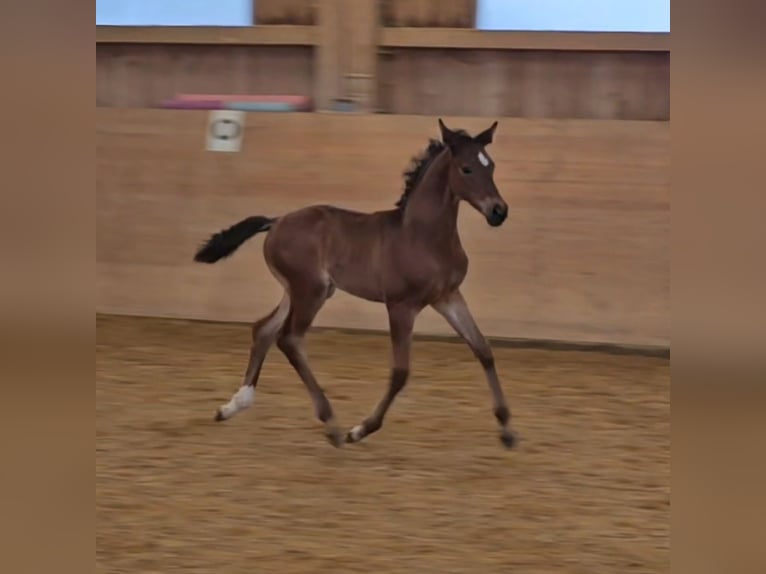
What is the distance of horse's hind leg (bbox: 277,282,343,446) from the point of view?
157cm

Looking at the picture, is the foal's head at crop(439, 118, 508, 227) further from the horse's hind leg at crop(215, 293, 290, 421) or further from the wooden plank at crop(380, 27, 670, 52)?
the wooden plank at crop(380, 27, 670, 52)

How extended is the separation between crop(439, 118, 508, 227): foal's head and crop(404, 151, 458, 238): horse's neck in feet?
0.04

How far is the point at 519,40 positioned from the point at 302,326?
151 cm

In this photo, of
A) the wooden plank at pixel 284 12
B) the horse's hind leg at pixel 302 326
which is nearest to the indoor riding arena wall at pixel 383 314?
the wooden plank at pixel 284 12

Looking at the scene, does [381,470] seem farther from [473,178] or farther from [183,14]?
[183,14]

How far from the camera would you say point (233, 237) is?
165 centimetres

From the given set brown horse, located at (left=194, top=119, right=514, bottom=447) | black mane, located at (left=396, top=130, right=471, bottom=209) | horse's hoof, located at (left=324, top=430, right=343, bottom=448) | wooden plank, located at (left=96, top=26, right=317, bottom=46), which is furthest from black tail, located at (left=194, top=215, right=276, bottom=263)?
wooden plank, located at (left=96, top=26, right=317, bottom=46)

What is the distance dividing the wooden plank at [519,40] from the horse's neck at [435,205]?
4.28ft

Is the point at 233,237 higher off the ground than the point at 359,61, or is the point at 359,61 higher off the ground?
the point at 359,61

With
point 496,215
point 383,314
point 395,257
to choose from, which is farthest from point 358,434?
point 383,314

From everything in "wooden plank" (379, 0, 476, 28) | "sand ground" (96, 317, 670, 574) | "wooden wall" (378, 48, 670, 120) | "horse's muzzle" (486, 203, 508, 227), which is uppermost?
"wooden plank" (379, 0, 476, 28)

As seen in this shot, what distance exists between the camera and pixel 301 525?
1.41 m

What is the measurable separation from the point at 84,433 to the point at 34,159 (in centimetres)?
13

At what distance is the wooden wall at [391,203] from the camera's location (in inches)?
99.4
